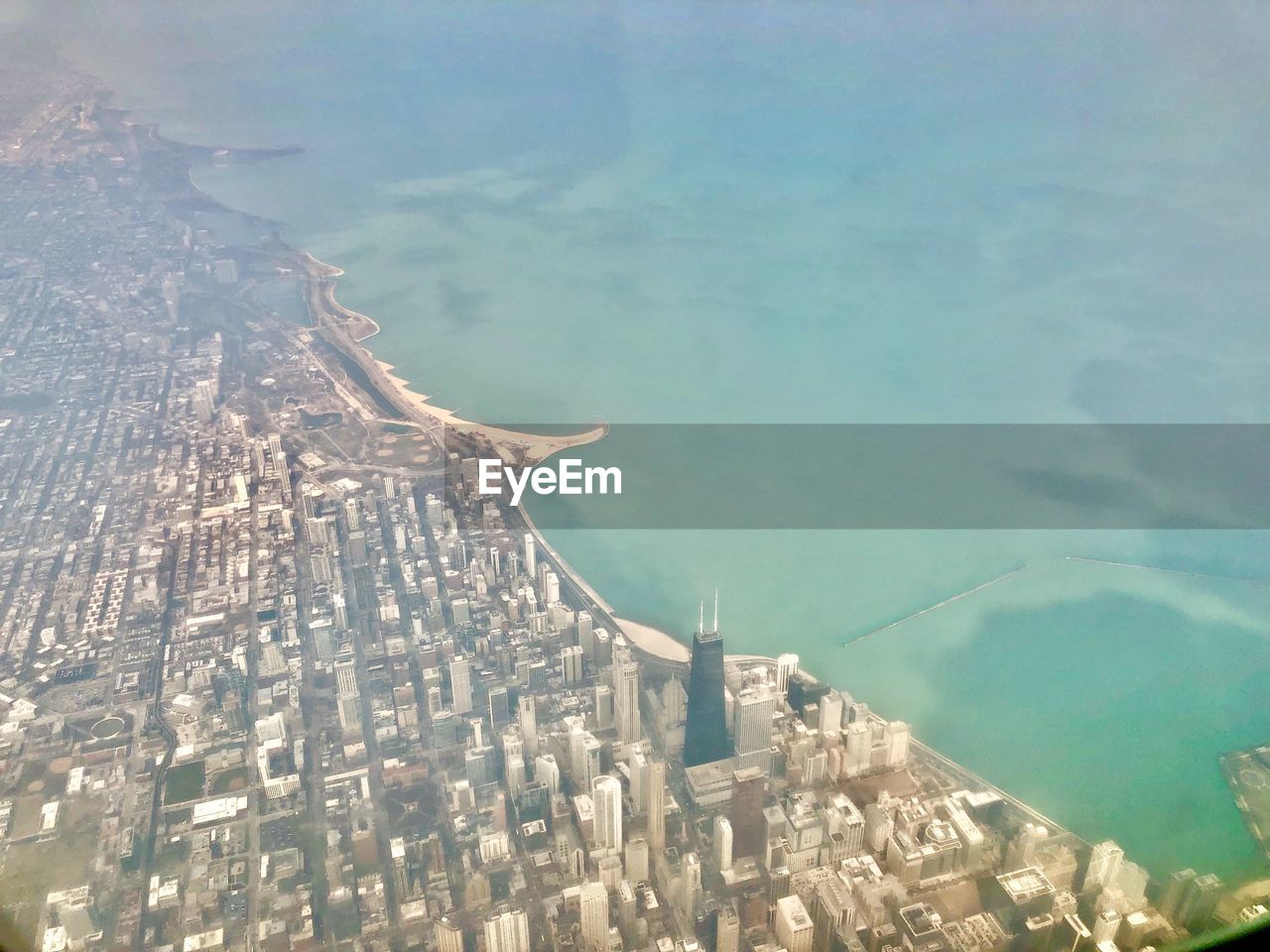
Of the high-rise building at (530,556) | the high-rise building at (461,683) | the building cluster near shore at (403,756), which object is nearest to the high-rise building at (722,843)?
the building cluster near shore at (403,756)

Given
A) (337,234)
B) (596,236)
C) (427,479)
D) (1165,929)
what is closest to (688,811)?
(1165,929)

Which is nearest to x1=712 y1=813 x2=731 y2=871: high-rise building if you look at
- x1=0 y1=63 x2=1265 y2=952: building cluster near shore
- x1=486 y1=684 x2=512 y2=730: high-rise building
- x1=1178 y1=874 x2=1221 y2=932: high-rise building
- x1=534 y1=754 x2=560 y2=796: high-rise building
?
x1=0 y1=63 x2=1265 y2=952: building cluster near shore

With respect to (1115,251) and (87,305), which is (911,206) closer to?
(1115,251)

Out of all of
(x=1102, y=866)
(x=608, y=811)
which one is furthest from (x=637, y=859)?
(x=1102, y=866)

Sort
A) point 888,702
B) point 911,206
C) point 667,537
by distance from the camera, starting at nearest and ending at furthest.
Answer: point 888,702 → point 667,537 → point 911,206

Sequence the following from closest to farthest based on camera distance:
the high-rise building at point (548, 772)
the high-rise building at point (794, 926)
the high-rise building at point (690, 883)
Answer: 1. the high-rise building at point (794, 926)
2. the high-rise building at point (690, 883)
3. the high-rise building at point (548, 772)

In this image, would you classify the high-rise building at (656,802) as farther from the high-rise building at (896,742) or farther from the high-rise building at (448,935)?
the high-rise building at (896,742)

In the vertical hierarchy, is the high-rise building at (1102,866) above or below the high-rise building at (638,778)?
below
